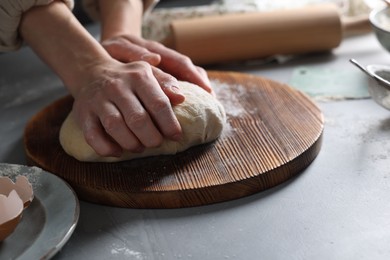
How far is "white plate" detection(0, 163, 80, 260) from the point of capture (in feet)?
2.63

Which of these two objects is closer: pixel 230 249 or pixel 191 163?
pixel 230 249

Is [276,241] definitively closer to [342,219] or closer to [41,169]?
[342,219]

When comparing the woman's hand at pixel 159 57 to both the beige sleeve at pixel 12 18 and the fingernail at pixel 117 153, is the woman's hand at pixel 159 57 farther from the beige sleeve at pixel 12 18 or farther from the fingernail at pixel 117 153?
the fingernail at pixel 117 153

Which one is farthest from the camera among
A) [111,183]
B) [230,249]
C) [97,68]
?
[97,68]

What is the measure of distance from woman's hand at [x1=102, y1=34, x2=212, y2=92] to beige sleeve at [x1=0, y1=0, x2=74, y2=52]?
14 cm

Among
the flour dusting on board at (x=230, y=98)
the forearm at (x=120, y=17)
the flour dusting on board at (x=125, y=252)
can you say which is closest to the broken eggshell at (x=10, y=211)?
the flour dusting on board at (x=125, y=252)

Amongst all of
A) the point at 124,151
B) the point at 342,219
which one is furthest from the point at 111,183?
the point at 342,219

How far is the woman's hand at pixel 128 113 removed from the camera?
971 mm

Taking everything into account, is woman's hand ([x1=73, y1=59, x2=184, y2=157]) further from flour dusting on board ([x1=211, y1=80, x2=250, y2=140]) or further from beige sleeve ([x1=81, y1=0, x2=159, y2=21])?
beige sleeve ([x1=81, y1=0, x2=159, y2=21])

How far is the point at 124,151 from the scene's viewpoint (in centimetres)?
101

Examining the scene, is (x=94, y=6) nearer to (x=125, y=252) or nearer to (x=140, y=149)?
(x=140, y=149)

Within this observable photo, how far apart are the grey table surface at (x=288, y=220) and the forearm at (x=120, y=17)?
373 millimetres

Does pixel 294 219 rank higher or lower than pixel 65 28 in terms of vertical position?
lower

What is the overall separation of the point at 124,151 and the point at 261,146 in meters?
0.24
